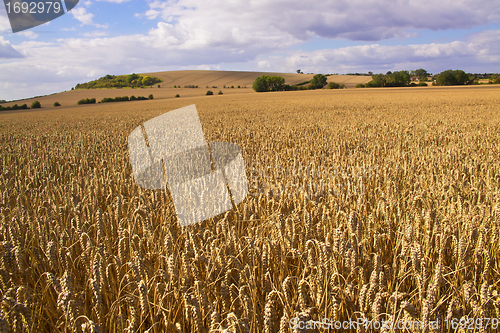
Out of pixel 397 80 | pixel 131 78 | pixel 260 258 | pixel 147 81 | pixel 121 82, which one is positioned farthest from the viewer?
pixel 131 78

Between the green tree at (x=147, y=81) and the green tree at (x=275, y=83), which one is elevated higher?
the green tree at (x=147, y=81)

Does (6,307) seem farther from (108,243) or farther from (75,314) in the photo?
(108,243)

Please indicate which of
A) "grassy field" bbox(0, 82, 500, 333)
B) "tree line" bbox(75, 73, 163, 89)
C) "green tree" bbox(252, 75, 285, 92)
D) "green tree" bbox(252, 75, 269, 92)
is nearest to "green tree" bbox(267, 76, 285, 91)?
"green tree" bbox(252, 75, 285, 92)

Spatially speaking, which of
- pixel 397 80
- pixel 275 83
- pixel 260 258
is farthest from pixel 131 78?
pixel 260 258

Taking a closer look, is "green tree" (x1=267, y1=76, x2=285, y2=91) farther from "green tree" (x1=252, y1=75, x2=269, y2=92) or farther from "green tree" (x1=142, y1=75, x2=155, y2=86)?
"green tree" (x1=142, y1=75, x2=155, y2=86)

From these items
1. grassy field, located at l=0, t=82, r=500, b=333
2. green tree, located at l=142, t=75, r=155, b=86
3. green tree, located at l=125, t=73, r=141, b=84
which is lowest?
grassy field, located at l=0, t=82, r=500, b=333

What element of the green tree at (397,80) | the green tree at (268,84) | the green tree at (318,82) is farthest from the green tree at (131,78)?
the green tree at (397,80)

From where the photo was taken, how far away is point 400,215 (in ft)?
7.97

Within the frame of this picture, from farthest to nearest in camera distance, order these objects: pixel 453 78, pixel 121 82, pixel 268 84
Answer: pixel 121 82, pixel 268 84, pixel 453 78

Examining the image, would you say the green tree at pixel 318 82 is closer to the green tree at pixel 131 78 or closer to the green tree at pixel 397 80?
the green tree at pixel 397 80

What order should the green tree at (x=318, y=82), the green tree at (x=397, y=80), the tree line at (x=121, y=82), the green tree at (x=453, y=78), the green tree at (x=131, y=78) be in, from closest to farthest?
1. the green tree at (x=453, y=78)
2. the green tree at (x=397, y=80)
3. the green tree at (x=318, y=82)
4. the tree line at (x=121, y=82)
5. the green tree at (x=131, y=78)

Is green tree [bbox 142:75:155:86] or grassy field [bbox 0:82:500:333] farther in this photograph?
green tree [bbox 142:75:155:86]

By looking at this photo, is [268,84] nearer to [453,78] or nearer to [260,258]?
[453,78]

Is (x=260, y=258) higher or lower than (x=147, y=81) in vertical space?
lower
